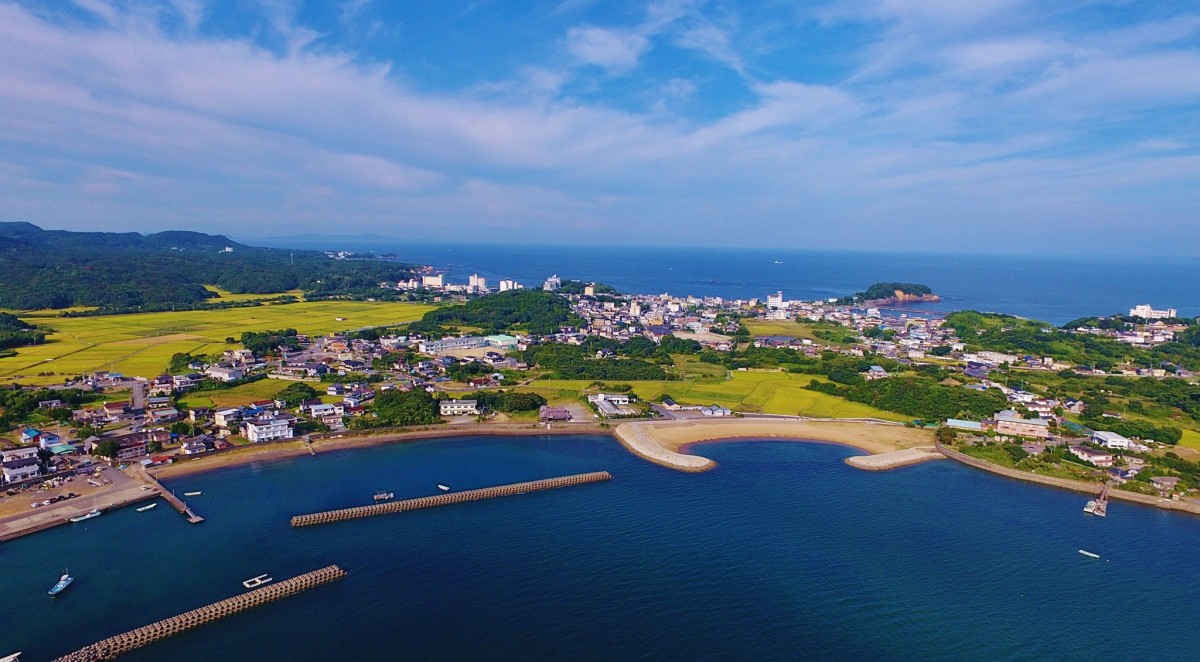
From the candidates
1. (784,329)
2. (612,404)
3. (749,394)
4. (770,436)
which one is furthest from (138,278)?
(770,436)

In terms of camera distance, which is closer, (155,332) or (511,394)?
(511,394)

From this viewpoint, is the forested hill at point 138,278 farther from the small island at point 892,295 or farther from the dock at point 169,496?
the small island at point 892,295

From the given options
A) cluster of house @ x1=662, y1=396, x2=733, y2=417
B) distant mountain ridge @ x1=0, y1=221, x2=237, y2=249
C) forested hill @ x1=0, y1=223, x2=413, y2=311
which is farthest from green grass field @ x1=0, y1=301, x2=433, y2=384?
distant mountain ridge @ x1=0, y1=221, x2=237, y2=249

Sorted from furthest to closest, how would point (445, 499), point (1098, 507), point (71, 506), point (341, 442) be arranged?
point (341, 442) < point (1098, 507) < point (445, 499) < point (71, 506)

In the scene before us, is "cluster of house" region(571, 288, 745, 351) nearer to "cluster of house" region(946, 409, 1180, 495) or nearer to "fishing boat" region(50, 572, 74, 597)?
"cluster of house" region(946, 409, 1180, 495)

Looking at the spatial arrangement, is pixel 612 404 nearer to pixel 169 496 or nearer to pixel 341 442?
pixel 341 442

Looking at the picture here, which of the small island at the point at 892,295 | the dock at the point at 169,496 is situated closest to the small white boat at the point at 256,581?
the dock at the point at 169,496
